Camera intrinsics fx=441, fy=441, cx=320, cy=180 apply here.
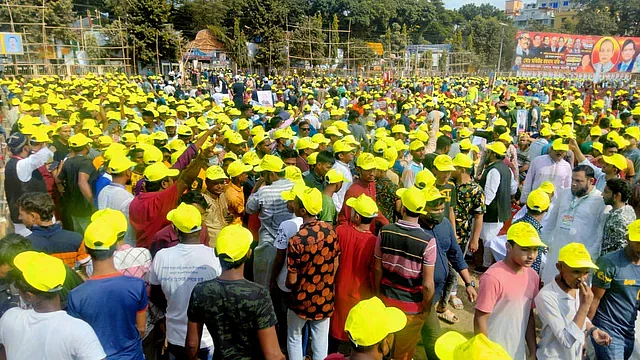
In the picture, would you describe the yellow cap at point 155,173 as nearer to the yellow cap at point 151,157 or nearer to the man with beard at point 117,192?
the man with beard at point 117,192

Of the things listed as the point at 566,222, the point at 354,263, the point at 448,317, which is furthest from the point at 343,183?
the point at 566,222

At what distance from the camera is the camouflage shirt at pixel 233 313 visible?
2627 millimetres

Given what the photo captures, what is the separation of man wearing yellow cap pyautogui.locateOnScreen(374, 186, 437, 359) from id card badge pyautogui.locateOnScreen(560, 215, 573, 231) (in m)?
1.95

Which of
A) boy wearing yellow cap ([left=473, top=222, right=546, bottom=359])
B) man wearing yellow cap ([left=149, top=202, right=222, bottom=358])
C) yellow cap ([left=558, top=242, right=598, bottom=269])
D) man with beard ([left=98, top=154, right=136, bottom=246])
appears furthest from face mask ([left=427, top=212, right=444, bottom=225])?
man with beard ([left=98, top=154, right=136, bottom=246])

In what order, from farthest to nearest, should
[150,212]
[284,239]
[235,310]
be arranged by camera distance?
1. [150,212]
2. [284,239]
3. [235,310]

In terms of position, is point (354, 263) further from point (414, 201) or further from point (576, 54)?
point (576, 54)

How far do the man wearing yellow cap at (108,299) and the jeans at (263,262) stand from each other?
1.49m

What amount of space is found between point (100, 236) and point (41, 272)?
1.46 ft

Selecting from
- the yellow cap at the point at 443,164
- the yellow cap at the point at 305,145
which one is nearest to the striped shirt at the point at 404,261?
the yellow cap at the point at 443,164

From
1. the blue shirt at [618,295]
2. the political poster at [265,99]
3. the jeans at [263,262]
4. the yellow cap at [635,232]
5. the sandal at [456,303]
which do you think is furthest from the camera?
the political poster at [265,99]

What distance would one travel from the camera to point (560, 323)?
2.92 m

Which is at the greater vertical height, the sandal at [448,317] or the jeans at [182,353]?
the jeans at [182,353]

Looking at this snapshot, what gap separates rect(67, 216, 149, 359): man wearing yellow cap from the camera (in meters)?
2.67

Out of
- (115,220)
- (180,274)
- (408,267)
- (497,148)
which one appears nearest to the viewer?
(115,220)
